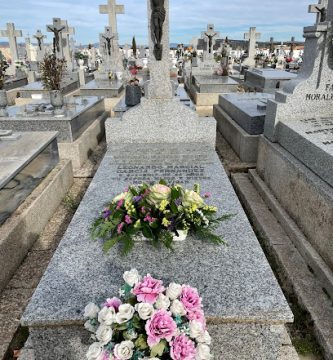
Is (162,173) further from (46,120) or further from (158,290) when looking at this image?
(46,120)

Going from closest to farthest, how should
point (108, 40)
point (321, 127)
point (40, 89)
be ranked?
point (321, 127), point (40, 89), point (108, 40)

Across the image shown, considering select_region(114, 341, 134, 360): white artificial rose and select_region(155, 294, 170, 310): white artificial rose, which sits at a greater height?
select_region(155, 294, 170, 310): white artificial rose

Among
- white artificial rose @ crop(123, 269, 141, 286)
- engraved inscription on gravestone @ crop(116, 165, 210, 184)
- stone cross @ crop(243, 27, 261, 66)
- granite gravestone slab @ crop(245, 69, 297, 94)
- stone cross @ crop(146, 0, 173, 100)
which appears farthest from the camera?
stone cross @ crop(243, 27, 261, 66)

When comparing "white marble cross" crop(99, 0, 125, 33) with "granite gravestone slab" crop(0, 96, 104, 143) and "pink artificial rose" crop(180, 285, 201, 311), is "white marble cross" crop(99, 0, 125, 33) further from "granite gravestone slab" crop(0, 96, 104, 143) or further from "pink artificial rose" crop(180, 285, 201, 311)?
"pink artificial rose" crop(180, 285, 201, 311)

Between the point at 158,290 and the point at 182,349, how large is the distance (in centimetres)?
30

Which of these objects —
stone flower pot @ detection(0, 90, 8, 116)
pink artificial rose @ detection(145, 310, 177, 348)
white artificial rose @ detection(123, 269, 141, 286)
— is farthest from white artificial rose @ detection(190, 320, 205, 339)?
stone flower pot @ detection(0, 90, 8, 116)

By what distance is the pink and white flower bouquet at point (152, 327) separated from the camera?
1.54 meters

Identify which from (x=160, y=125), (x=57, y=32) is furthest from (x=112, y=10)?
(x=160, y=125)

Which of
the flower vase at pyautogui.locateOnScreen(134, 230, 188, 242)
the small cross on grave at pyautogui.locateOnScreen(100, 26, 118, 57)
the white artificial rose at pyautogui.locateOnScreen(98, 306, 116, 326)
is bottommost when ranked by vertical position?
the flower vase at pyautogui.locateOnScreen(134, 230, 188, 242)

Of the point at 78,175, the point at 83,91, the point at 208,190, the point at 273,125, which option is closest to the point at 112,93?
the point at 83,91

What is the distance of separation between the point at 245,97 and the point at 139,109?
416cm

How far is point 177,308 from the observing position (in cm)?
162

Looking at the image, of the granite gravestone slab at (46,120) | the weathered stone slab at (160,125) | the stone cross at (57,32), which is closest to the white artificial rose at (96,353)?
the weathered stone slab at (160,125)

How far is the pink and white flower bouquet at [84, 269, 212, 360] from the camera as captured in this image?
1542 mm
